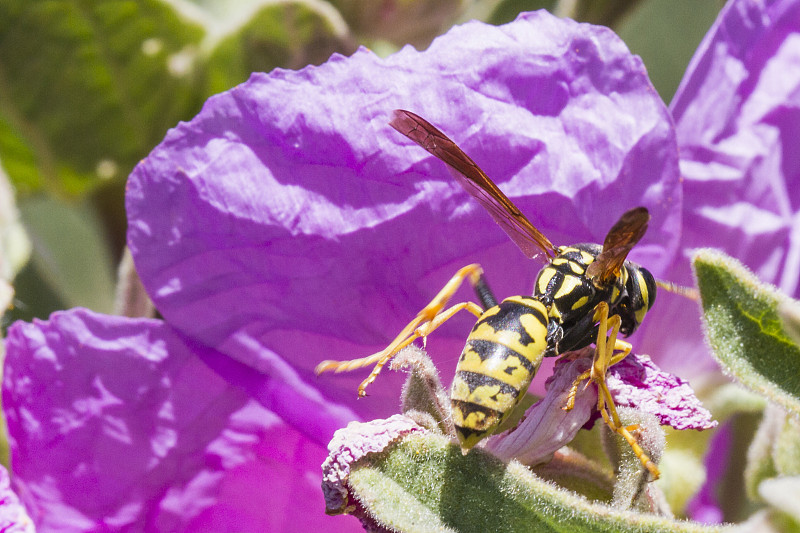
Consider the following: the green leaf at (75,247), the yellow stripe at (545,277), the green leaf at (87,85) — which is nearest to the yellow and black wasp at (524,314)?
the yellow stripe at (545,277)

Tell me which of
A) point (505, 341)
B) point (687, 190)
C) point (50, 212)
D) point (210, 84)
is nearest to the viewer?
point (505, 341)

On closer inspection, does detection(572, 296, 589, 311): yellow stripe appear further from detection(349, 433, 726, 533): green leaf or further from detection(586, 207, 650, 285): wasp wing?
detection(349, 433, 726, 533): green leaf

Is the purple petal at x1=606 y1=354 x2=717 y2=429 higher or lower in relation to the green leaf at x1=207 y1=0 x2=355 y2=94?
lower

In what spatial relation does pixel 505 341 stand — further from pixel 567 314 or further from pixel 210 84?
pixel 210 84

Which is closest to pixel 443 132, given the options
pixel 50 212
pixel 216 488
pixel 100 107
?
pixel 216 488

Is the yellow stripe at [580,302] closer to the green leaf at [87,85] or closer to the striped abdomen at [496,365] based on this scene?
the striped abdomen at [496,365]

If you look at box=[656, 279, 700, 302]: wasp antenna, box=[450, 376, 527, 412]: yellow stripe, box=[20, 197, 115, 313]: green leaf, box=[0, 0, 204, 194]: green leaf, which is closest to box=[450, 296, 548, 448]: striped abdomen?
box=[450, 376, 527, 412]: yellow stripe

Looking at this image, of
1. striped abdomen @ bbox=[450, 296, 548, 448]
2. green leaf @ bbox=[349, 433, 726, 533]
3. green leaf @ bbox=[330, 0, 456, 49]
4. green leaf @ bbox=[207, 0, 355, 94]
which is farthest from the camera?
green leaf @ bbox=[330, 0, 456, 49]

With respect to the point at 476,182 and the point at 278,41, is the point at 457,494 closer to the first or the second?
the point at 476,182
